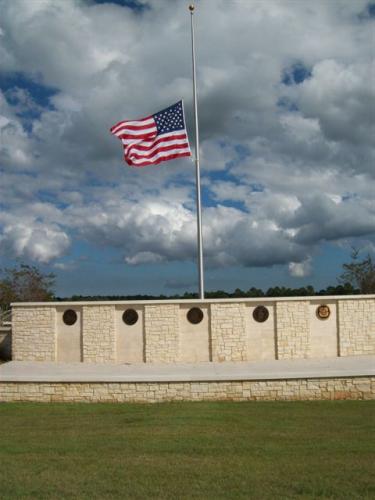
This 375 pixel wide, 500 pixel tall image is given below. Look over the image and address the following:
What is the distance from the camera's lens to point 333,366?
16203mm

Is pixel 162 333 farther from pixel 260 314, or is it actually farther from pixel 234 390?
pixel 234 390

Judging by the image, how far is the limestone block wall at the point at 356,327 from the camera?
18.9 m

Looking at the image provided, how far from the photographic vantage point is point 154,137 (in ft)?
61.4

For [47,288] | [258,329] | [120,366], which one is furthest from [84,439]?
[47,288]

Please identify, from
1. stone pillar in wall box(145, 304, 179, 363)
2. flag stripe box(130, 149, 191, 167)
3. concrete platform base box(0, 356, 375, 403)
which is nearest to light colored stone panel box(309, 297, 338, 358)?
stone pillar in wall box(145, 304, 179, 363)

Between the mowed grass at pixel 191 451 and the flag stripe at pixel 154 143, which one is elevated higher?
the flag stripe at pixel 154 143

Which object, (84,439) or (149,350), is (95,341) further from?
(84,439)

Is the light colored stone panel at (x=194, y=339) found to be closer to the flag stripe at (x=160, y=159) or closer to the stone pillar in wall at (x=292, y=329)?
the stone pillar in wall at (x=292, y=329)

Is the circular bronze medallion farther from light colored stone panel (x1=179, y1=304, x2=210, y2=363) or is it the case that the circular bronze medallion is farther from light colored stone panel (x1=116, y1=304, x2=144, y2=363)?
light colored stone panel (x1=116, y1=304, x2=144, y2=363)

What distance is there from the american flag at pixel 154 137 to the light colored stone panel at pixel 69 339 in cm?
556

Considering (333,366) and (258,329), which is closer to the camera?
(333,366)

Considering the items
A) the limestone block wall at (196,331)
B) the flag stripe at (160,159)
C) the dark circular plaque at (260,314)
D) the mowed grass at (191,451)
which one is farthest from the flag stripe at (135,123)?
the mowed grass at (191,451)

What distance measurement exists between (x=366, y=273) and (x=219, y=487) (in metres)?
38.7

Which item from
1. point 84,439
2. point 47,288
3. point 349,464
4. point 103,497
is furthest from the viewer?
point 47,288
